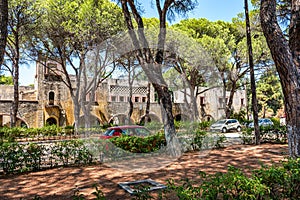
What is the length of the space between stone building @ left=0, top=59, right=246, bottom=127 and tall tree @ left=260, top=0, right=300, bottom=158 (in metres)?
1.39

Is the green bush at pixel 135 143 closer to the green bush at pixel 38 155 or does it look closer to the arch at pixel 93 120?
the green bush at pixel 38 155

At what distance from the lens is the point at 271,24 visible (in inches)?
143

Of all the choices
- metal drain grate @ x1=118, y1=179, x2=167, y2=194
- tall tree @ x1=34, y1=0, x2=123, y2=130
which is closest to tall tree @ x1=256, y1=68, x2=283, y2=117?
tall tree @ x1=34, y1=0, x2=123, y2=130

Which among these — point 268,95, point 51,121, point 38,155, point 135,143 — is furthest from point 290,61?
point 268,95

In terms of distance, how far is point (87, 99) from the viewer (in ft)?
16.1

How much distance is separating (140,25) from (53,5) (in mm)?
7275

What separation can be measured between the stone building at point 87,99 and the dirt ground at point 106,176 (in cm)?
111

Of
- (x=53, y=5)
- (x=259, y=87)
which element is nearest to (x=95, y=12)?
(x=53, y=5)

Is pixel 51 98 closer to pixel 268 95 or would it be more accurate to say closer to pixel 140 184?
pixel 140 184

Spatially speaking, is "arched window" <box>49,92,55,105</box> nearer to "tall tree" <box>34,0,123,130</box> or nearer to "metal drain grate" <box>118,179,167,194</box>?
"tall tree" <box>34,0,123,130</box>

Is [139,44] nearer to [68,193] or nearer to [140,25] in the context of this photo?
[140,25]

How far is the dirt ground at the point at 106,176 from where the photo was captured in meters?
3.71

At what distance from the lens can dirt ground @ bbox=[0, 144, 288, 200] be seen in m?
3.71

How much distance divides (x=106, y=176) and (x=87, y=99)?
1625 mm
